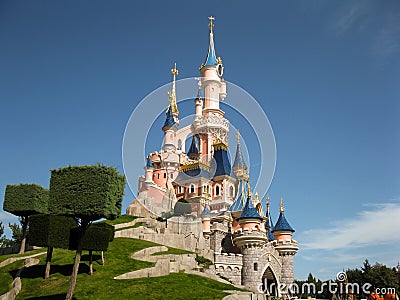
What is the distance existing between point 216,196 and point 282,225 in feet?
37.0

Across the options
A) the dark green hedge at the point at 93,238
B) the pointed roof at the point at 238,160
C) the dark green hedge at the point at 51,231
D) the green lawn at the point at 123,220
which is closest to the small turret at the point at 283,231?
the pointed roof at the point at 238,160

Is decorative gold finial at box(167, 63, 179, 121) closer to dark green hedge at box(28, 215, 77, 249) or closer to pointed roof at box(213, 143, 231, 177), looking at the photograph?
pointed roof at box(213, 143, 231, 177)

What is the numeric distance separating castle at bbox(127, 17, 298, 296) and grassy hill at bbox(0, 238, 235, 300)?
14.0 meters

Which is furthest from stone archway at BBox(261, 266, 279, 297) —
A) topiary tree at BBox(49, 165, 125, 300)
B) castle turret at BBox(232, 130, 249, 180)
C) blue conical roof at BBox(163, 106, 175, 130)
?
blue conical roof at BBox(163, 106, 175, 130)

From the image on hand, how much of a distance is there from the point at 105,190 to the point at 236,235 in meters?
24.4

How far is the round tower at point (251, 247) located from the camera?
41.2 meters

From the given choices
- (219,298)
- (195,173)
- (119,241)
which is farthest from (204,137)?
(219,298)

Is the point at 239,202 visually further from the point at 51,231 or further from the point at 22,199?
the point at 51,231

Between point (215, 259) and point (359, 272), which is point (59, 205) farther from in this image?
point (359, 272)

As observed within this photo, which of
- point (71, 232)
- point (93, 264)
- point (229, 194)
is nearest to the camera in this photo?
point (71, 232)

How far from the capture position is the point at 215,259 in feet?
138

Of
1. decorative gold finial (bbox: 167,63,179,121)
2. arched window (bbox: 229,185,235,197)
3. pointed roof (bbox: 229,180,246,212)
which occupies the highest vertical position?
decorative gold finial (bbox: 167,63,179,121)

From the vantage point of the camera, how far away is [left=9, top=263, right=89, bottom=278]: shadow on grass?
88.7 feet

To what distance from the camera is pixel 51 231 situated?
26.1 meters
